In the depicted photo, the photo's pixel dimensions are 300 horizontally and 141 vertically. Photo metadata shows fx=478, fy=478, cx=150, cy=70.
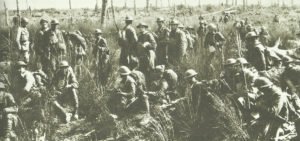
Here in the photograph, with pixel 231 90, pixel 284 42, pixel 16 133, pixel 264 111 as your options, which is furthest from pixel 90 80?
pixel 284 42

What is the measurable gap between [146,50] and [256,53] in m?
2.05

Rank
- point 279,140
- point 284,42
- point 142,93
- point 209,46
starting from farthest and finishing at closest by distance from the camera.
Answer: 1. point 284,42
2. point 209,46
3. point 142,93
4. point 279,140

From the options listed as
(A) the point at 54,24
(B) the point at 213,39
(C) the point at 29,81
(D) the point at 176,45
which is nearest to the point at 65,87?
(C) the point at 29,81

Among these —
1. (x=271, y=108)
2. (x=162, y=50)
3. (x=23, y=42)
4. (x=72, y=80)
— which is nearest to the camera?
(x=271, y=108)

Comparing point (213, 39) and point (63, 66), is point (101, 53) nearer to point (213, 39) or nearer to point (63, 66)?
point (63, 66)

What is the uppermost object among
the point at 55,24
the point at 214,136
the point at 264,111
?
the point at 55,24

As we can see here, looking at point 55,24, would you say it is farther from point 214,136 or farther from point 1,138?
point 214,136

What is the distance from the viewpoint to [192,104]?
7238 millimetres

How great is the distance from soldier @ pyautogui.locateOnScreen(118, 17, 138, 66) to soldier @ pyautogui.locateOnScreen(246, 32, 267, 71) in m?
2.19

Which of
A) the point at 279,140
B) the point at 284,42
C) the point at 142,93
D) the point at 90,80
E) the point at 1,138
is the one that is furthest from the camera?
the point at 284,42

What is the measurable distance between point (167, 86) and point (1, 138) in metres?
2.83

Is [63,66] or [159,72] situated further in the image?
[159,72]

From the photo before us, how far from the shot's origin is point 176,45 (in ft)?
32.2

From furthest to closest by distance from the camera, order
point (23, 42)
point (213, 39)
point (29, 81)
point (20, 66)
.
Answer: point (213, 39)
point (23, 42)
point (20, 66)
point (29, 81)
